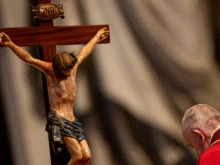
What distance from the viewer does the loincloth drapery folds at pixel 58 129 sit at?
177cm

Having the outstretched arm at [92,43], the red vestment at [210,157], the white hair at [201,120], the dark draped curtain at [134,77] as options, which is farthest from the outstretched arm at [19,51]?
the red vestment at [210,157]

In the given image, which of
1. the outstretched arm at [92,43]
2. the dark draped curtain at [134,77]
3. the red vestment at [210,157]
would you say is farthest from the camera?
the dark draped curtain at [134,77]

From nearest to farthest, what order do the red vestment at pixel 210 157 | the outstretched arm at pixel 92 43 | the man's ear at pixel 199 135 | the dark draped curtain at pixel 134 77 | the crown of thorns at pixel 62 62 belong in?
the red vestment at pixel 210 157 → the man's ear at pixel 199 135 → the crown of thorns at pixel 62 62 → the outstretched arm at pixel 92 43 → the dark draped curtain at pixel 134 77

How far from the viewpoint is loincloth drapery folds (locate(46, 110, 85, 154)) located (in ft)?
5.82

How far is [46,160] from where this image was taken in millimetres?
2145

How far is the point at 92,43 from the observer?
1.90 metres

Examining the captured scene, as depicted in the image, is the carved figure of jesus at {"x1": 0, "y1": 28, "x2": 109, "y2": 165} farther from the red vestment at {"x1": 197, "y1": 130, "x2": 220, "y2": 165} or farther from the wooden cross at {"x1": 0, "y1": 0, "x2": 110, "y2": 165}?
the red vestment at {"x1": 197, "y1": 130, "x2": 220, "y2": 165}

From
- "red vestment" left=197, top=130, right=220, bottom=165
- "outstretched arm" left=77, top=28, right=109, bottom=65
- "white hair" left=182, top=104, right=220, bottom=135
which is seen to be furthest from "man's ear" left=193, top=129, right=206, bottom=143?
"outstretched arm" left=77, top=28, right=109, bottom=65

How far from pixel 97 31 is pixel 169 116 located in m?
0.54

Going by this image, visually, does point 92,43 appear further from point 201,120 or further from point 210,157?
point 210,157

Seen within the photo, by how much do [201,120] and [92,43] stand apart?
1.52 feet

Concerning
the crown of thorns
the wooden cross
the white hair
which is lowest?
the white hair

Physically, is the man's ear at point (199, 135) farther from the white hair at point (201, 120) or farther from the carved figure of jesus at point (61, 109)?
the carved figure of jesus at point (61, 109)

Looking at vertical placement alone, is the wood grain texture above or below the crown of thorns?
above
